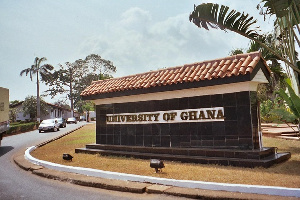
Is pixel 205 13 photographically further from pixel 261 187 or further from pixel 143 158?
pixel 143 158

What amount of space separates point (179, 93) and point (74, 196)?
4.82 m

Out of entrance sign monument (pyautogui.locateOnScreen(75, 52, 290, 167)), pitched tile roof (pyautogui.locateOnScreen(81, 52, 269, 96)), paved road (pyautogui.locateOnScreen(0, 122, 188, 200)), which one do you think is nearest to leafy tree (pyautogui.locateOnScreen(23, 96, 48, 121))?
pitched tile roof (pyautogui.locateOnScreen(81, 52, 269, 96))

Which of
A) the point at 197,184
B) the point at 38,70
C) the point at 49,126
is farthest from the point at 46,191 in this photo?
the point at 38,70

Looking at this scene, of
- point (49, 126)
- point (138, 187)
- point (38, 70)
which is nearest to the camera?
point (138, 187)

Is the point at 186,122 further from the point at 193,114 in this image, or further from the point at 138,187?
the point at 138,187

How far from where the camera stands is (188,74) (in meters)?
8.62

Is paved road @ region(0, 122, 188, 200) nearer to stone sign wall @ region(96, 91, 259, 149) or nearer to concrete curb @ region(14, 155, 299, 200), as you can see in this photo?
concrete curb @ region(14, 155, 299, 200)

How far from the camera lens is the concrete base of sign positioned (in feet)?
23.0

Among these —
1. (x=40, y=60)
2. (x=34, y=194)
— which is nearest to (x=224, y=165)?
(x=34, y=194)

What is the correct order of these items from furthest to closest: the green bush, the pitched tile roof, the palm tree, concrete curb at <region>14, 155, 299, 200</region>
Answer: the palm tree → the green bush → the pitched tile roof → concrete curb at <region>14, 155, 299, 200</region>

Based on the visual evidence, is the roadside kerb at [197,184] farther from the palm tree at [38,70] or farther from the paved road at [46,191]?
the palm tree at [38,70]

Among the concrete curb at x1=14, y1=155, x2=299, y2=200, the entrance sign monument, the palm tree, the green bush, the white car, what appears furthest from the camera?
the palm tree

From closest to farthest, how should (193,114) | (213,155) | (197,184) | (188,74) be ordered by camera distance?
1. (197,184)
2. (213,155)
3. (193,114)
4. (188,74)

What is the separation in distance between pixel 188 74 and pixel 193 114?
4.59ft
